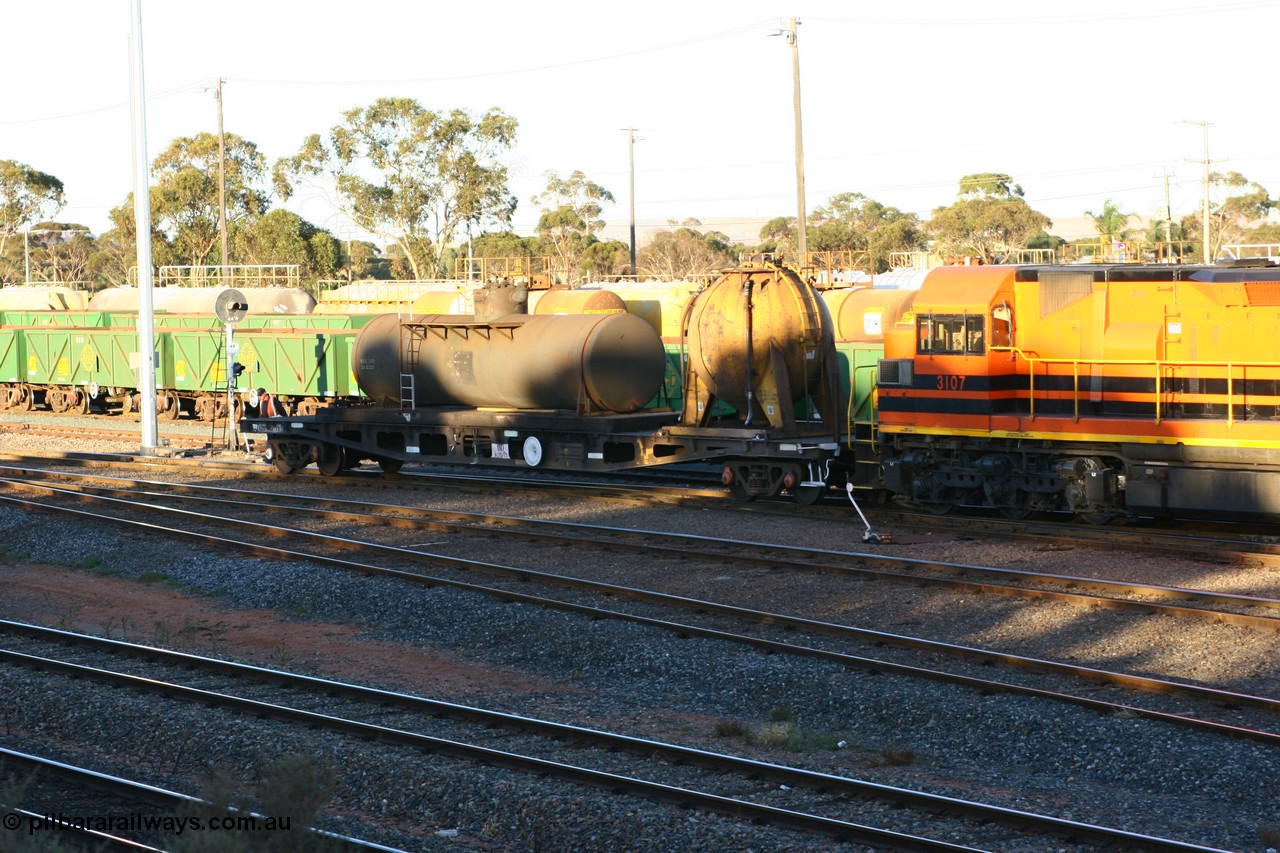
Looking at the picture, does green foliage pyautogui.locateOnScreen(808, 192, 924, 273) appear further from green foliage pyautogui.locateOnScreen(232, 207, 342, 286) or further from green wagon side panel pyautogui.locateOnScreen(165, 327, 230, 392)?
green wagon side panel pyautogui.locateOnScreen(165, 327, 230, 392)

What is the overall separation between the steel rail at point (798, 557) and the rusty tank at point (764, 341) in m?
3.28

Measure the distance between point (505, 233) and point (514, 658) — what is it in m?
80.5

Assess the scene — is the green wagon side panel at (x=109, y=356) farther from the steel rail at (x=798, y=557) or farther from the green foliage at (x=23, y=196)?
the green foliage at (x=23, y=196)

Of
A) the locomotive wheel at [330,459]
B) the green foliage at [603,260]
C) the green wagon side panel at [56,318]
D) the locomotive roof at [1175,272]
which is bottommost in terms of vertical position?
the locomotive wheel at [330,459]

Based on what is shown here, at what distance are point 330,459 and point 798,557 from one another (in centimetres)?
1215

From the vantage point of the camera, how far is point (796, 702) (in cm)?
1102

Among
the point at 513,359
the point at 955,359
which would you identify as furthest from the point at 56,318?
the point at 955,359

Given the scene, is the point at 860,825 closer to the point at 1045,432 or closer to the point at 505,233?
the point at 1045,432

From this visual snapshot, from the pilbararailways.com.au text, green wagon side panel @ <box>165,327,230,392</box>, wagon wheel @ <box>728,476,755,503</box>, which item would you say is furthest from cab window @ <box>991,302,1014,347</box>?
green wagon side panel @ <box>165,327,230,392</box>

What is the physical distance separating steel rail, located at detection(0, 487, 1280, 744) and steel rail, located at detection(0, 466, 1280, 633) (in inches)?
73.2

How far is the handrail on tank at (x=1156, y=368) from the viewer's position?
16.3 metres

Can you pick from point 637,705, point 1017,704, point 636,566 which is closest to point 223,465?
point 636,566

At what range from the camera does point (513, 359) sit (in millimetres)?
22594

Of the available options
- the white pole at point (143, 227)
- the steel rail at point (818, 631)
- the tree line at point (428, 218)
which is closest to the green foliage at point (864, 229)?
the tree line at point (428, 218)
